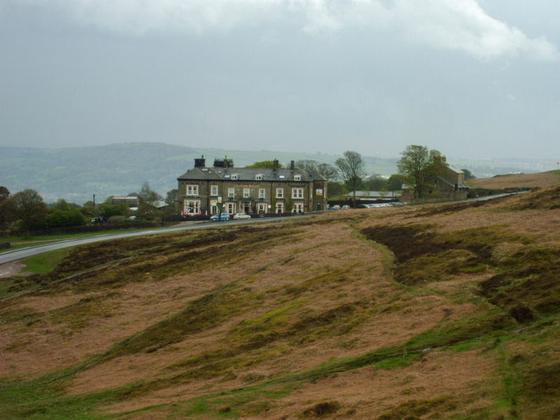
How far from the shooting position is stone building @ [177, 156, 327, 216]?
126 meters

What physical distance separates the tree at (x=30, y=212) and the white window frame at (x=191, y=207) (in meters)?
25.6

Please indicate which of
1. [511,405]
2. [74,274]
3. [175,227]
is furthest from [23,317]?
[175,227]

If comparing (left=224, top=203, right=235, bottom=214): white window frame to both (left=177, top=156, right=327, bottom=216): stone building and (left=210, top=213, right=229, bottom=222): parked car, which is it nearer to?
(left=177, top=156, right=327, bottom=216): stone building

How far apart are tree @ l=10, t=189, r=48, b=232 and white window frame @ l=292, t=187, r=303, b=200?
145 feet

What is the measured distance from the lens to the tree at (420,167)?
131 metres

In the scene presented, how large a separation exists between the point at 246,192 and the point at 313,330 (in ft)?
299

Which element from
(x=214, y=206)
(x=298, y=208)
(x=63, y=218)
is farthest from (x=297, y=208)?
(x=63, y=218)

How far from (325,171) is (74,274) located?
12297 centimetres

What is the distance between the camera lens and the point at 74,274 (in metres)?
70.4

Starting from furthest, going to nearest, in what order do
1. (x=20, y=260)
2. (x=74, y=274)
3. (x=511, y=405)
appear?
(x=20, y=260)
(x=74, y=274)
(x=511, y=405)

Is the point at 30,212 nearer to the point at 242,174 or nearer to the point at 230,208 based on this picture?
the point at 230,208

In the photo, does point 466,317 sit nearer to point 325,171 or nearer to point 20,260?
point 20,260

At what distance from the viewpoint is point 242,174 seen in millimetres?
128500

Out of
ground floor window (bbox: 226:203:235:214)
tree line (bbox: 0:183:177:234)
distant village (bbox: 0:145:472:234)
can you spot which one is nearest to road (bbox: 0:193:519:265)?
distant village (bbox: 0:145:472:234)
